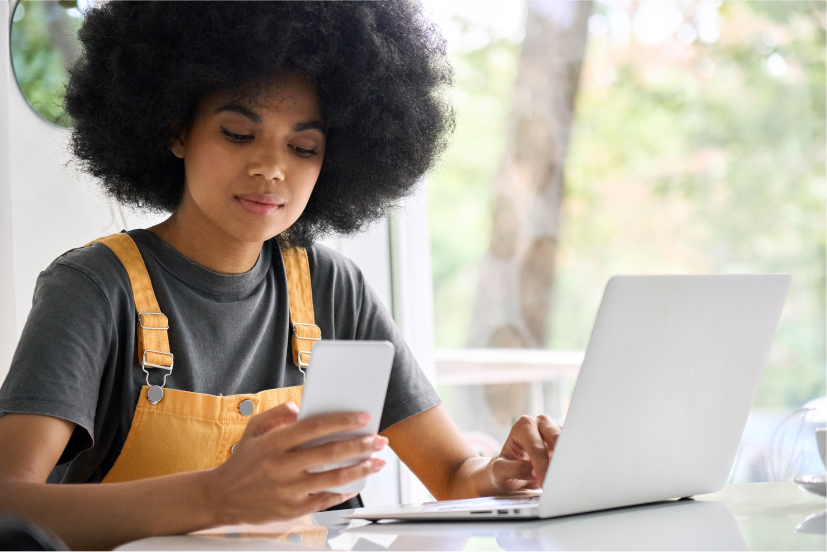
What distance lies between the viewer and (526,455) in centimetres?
107

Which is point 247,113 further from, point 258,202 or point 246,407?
point 246,407

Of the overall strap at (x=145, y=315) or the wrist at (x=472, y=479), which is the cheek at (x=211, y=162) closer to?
the overall strap at (x=145, y=315)

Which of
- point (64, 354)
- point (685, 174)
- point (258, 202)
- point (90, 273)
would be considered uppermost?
point (685, 174)

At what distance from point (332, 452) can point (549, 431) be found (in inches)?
15.5

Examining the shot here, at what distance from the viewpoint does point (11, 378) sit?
989 millimetres

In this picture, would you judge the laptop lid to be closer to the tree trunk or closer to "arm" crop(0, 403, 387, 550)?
"arm" crop(0, 403, 387, 550)

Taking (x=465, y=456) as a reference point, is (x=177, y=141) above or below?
above

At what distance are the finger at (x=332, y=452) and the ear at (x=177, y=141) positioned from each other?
778 mm

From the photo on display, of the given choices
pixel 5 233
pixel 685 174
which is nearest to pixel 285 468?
pixel 5 233

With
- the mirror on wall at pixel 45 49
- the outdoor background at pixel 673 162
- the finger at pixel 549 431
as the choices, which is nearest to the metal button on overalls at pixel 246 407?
the finger at pixel 549 431

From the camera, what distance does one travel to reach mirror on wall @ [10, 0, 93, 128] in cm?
148

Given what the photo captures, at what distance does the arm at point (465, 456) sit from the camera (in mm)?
1016

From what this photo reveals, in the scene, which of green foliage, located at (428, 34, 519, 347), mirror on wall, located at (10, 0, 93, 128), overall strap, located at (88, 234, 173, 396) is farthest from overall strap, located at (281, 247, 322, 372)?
green foliage, located at (428, 34, 519, 347)

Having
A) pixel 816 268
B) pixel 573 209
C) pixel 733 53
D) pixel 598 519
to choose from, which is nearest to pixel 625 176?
pixel 573 209
